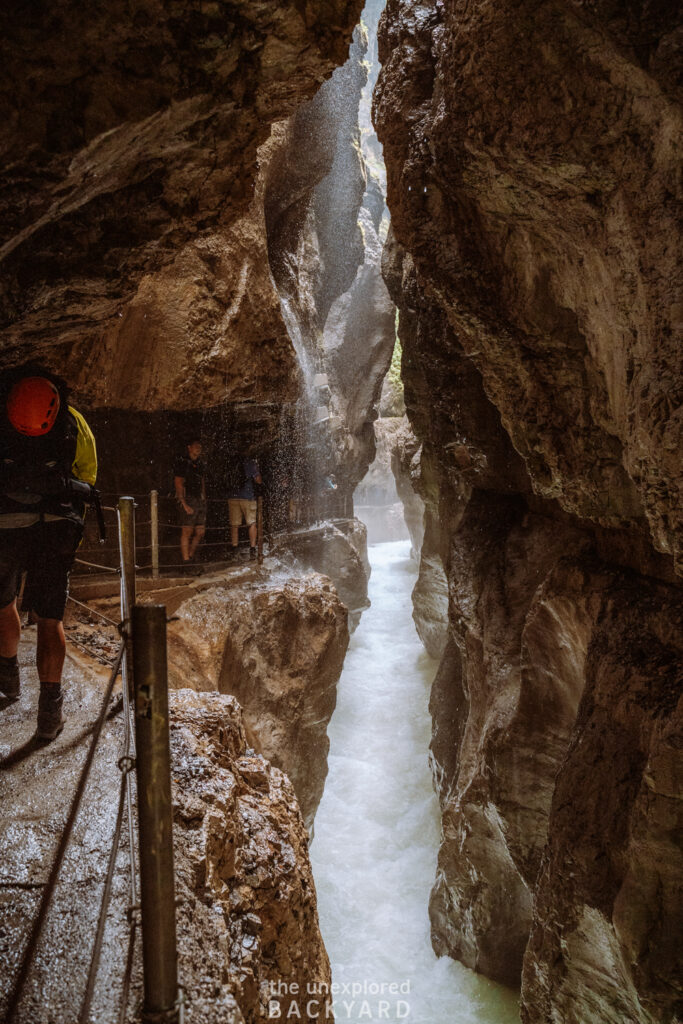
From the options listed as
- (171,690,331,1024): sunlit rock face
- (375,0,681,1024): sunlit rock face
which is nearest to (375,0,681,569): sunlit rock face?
(375,0,681,1024): sunlit rock face

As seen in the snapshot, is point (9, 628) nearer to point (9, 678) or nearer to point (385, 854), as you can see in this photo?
point (9, 678)

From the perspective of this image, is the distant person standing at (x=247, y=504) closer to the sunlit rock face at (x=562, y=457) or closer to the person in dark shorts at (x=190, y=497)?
the person in dark shorts at (x=190, y=497)

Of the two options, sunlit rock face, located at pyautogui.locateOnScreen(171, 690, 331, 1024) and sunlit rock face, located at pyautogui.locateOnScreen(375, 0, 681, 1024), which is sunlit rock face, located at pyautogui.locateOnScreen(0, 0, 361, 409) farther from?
sunlit rock face, located at pyautogui.locateOnScreen(171, 690, 331, 1024)

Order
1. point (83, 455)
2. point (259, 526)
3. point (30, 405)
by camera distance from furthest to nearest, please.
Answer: point (259, 526) → point (83, 455) → point (30, 405)

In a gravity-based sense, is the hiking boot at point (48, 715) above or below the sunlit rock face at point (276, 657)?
above

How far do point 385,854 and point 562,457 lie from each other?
304 inches

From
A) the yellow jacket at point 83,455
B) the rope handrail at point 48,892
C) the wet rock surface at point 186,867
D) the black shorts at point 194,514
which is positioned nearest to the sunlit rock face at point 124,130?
the yellow jacket at point 83,455

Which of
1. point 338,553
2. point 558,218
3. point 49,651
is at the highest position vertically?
point 558,218

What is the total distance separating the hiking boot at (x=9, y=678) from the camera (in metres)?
3.15

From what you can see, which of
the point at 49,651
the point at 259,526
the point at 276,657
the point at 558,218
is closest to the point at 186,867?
the point at 49,651

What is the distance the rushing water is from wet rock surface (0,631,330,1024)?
455 centimetres

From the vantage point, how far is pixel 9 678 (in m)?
3.16

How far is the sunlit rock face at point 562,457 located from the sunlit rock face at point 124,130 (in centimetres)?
139

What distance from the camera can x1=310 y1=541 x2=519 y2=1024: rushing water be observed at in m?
6.54
